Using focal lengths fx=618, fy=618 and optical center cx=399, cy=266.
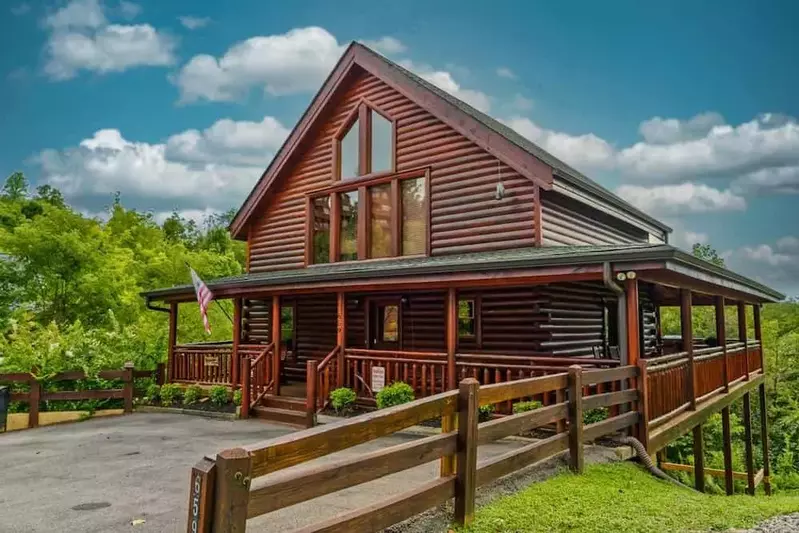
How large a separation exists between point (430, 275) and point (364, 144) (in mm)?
6246

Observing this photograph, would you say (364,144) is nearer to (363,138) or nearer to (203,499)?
(363,138)

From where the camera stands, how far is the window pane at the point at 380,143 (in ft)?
50.9

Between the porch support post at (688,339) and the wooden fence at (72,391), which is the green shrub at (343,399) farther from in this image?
the porch support post at (688,339)

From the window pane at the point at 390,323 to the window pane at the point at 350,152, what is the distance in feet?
12.0

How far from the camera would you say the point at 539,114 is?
58094mm

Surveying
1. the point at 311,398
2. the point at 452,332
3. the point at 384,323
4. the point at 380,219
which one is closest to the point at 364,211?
the point at 380,219

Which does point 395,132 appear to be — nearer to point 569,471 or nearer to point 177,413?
point 177,413

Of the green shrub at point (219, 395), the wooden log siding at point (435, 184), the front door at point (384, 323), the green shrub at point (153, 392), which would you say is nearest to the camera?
the wooden log siding at point (435, 184)

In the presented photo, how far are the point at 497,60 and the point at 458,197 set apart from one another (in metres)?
33.1

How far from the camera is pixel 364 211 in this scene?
15633mm

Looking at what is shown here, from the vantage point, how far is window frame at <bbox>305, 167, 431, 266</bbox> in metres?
14.8

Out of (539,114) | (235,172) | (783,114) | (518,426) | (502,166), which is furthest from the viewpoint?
(235,172)

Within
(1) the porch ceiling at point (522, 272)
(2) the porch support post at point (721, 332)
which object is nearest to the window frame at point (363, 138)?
(1) the porch ceiling at point (522, 272)

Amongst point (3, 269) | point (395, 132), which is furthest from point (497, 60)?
Result: point (3, 269)
